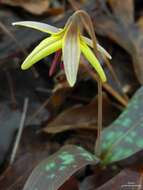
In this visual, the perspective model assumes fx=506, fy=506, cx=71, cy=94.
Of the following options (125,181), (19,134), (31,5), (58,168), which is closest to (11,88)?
(19,134)

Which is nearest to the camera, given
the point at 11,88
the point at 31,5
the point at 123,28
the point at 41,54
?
the point at 41,54

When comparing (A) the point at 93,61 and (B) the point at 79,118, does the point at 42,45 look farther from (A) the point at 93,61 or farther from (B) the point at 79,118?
(B) the point at 79,118

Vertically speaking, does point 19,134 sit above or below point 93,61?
below

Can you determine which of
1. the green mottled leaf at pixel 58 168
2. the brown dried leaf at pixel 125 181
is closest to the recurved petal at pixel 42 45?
the green mottled leaf at pixel 58 168

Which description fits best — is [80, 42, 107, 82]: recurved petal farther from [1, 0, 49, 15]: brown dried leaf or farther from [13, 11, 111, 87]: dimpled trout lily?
[1, 0, 49, 15]: brown dried leaf

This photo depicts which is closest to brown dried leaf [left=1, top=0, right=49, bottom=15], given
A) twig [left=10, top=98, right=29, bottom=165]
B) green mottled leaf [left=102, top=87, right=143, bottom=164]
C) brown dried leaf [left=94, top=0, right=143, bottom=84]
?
brown dried leaf [left=94, top=0, right=143, bottom=84]
